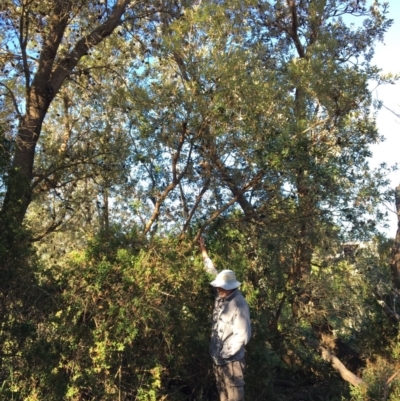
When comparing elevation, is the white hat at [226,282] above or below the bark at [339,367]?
above

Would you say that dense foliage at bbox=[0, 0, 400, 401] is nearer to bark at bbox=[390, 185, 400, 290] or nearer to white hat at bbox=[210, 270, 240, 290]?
bark at bbox=[390, 185, 400, 290]

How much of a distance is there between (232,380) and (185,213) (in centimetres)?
275

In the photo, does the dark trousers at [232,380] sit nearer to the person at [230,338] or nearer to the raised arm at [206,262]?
the person at [230,338]

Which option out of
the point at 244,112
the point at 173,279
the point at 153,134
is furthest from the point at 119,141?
the point at 173,279

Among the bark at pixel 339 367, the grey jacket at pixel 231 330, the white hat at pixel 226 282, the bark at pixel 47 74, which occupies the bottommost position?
the bark at pixel 339 367

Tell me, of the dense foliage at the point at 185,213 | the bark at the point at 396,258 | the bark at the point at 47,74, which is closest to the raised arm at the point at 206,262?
the dense foliage at the point at 185,213

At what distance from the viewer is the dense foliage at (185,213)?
17.5 feet

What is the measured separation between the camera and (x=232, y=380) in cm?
498

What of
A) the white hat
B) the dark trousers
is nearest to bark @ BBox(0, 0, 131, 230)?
the white hat

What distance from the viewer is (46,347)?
504 centimetres

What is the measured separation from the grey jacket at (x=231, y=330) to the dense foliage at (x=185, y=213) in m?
0.68

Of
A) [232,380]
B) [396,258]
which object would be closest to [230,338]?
[232,380]

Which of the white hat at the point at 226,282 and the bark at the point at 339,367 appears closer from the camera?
the white hat at the point at 226,282

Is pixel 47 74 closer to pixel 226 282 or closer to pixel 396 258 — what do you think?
pixel 226 282
